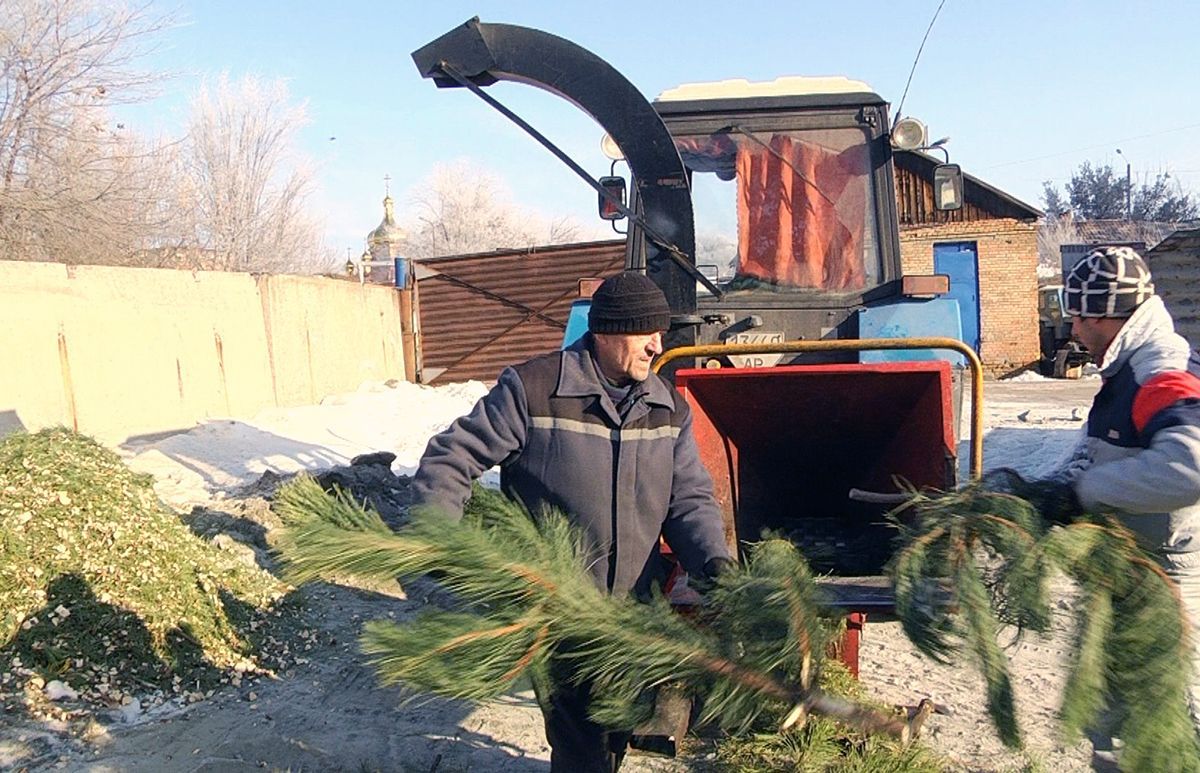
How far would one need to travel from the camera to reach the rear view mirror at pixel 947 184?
5867mm

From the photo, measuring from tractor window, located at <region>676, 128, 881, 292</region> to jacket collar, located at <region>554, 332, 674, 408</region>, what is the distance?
299 cm

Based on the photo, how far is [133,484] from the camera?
554 cm

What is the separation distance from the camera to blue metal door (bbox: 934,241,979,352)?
76.8 ft

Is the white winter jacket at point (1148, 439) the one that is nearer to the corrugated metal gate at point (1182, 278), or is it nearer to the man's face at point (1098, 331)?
the man's face at point (1098, 331)

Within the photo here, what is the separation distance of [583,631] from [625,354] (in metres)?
1.01

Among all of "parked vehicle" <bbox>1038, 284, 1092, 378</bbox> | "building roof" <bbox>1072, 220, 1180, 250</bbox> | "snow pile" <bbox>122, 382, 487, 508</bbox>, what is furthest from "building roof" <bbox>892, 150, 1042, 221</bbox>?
"building roof" <bbox>1072, 220, 1180, 250</bbox>

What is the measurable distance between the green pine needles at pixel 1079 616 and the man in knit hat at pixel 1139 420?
0.26 m

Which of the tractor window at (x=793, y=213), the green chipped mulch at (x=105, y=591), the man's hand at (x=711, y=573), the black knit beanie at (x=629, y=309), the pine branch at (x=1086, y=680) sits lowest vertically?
the green chipped mulch at (x=105, y=591)

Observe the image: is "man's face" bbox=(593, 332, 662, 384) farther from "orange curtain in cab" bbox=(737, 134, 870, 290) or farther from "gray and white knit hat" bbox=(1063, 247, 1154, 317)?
"orange curtain in cab" bbox=(737, 134, 870, 290)

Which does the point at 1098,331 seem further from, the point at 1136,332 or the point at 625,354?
the point at 625,354

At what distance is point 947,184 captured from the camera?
589 cm

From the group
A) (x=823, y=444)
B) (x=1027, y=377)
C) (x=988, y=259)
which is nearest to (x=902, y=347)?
(x=823, y=444)

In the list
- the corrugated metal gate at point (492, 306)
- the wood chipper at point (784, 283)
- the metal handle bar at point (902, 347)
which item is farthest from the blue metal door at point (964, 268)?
the metal handle bar at point (902, 347)

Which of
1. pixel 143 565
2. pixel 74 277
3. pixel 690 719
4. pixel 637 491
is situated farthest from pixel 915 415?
pixel 74 277
